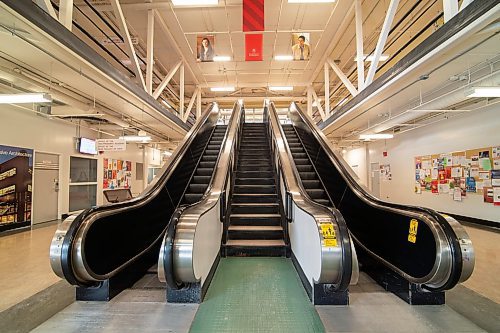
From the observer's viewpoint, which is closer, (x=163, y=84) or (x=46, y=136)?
(x=46, y=136)

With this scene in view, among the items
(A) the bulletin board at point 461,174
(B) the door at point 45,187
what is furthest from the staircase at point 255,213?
(B) the door at point 45,187

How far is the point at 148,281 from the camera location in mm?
3098

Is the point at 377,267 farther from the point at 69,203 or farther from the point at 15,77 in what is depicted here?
the point at 69,203

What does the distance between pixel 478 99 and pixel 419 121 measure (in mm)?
2376

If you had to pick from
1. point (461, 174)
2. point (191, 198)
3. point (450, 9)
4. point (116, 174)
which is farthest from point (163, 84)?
point (461, 174)

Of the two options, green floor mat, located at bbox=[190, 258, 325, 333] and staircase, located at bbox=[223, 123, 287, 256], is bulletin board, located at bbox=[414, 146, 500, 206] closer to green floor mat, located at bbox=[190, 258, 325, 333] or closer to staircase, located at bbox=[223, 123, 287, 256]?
staircase, located at bbox=[223, 123, 287, 256]

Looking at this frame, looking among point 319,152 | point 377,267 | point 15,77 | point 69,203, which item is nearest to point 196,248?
point 377,267

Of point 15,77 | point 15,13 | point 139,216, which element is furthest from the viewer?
point 15,77

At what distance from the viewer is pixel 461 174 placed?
7.62 meters

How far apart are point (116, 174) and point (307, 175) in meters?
9.10

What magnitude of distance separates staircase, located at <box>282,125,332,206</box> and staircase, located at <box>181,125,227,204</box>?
1.84 meters

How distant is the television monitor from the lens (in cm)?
916

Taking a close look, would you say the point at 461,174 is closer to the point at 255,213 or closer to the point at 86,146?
the point at 255,213

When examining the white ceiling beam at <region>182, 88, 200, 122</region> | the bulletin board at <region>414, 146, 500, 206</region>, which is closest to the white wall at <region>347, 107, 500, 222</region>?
the bulletin board at <region>414, 146, 500, 206</region>
